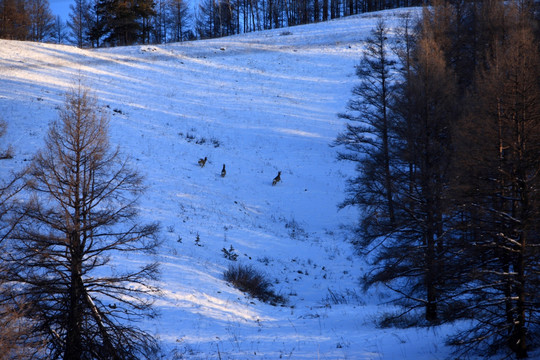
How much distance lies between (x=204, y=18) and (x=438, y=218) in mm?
70519

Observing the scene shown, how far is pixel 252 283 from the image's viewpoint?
1459cm

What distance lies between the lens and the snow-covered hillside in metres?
10.7

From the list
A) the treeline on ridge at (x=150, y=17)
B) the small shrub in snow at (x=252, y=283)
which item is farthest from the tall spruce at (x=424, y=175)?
the treeline on ridge at (x=150, y=17)

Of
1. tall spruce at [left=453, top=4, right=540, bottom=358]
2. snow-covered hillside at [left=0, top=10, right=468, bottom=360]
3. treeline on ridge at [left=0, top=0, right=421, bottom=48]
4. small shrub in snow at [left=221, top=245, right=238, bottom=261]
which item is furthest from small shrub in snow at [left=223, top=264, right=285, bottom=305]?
treeline on ridge at [left=0, top=0, right=421, bottom=48]

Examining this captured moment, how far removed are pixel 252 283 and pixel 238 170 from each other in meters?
12.3

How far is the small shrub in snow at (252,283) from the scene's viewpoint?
14.2 meters

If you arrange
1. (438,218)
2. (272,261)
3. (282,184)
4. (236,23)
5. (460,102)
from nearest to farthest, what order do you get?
(438,218)
(460,102)
(272,261)
(282,184)
(236,23)

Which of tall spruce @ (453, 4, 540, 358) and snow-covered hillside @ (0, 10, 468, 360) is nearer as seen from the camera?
tall spruce @ (453, 4, 540, 358)

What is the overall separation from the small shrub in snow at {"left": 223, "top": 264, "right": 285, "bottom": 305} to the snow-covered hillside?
1.71ft

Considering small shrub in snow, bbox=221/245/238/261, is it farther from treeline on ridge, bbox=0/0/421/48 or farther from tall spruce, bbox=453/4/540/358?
treeline on ridge, bbox=0/0/421/48

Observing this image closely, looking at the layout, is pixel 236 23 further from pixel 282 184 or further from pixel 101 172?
pixel 101 172

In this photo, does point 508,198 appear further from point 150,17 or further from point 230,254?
point 150,17

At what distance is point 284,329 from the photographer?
11.1 meters

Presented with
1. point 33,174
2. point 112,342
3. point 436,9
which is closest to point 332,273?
point 112,342
